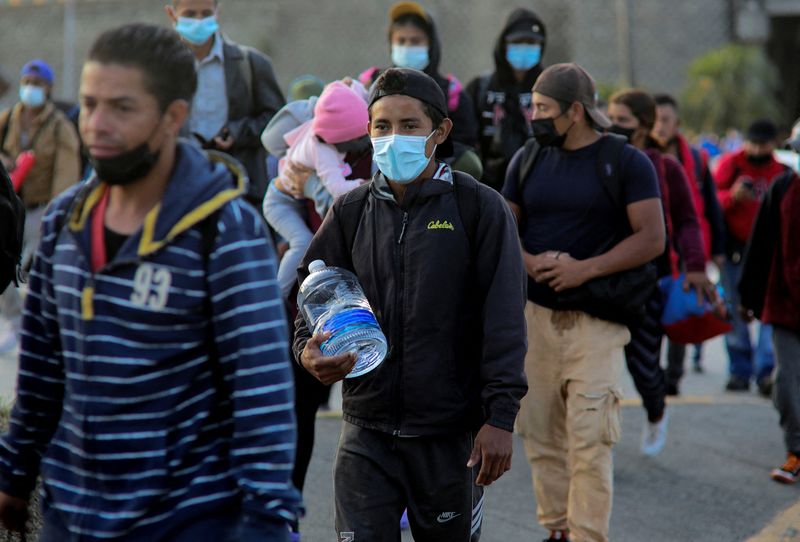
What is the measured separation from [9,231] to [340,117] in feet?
4.81

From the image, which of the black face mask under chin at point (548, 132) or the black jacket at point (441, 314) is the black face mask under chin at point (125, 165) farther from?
the black face mask under chin at point (548, 132)

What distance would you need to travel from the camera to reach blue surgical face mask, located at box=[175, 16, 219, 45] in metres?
6.68

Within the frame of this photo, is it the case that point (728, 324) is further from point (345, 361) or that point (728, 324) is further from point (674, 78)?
point (674, 78)

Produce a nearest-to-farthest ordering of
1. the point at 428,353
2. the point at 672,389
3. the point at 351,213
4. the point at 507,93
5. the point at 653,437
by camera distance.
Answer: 1. the point at 428,353
2. the point at 351,213
3. the point at 653,437
4. the point at 507,93
5. the point at 672,389

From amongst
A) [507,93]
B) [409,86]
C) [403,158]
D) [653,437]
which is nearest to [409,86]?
[409,86]

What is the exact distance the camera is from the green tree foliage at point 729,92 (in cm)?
2980

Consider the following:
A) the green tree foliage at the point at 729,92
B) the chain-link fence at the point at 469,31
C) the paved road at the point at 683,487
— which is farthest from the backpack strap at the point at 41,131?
the chain-link fence at the point at 469,31

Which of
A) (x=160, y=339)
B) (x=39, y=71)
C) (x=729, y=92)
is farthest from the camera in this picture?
(x=729, y=92)

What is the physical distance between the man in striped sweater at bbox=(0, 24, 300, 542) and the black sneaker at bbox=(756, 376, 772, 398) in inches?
281

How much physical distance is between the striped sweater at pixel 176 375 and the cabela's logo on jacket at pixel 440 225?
3.91 feet

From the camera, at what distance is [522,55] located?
24.1 feet

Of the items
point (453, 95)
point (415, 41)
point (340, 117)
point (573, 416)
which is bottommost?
point (573, 416)

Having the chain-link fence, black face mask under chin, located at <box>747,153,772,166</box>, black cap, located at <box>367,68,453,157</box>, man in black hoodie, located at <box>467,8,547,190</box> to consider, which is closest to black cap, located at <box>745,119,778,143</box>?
black face mask under chin, located at <box>747,153,772,166</box>

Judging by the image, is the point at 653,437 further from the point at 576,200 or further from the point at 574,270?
the point at 576,200
